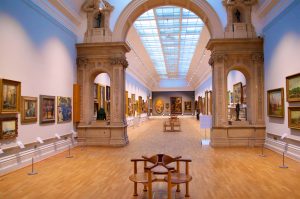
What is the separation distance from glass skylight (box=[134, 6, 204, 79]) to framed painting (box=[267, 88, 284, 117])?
29.6 feet

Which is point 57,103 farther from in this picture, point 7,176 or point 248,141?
point 248,141

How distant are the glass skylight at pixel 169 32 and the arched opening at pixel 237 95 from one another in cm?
523

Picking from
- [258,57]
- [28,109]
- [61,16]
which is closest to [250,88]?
[258,57]

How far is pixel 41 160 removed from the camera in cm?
1126

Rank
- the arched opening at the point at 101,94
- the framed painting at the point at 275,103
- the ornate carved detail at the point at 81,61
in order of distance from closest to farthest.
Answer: the framed painting at the point at 275,103, the ornate carved detail at the point at 81,61, the arched opening at the point at 101,94

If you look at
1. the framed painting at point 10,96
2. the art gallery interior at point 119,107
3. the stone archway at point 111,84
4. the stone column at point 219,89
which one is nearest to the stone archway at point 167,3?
the art gallery interior at point 119,107

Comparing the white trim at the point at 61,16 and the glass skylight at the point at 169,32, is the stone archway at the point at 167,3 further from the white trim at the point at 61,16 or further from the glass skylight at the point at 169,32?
the glass skylight at the point at 169,32

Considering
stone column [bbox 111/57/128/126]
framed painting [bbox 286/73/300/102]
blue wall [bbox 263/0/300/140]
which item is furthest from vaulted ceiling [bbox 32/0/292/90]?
framed painting [bbox 286/73/300/102]

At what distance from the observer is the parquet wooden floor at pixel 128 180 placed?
6840mm

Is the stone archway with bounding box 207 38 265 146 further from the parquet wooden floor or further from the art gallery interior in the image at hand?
the parquet wooden floor

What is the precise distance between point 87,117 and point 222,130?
760cm

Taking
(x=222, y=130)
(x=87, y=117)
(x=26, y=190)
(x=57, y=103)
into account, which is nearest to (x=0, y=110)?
(x=26, y=190)

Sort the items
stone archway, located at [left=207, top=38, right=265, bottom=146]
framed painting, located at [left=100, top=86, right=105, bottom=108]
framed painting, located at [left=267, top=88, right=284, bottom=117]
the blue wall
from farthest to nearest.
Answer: framed painting, located at [left=100, top=86, right=105, bottom=108], stone archway, located at [left=207, top=38, right=265, bottom=146], framed painting, located at [left=267, top=88, right=284, bottom=117], the blue wall

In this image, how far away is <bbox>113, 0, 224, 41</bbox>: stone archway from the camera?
15.2 metres
